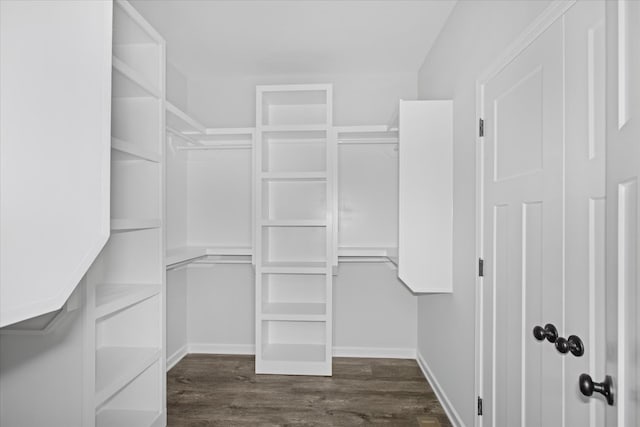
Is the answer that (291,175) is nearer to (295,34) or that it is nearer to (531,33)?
(295,34)

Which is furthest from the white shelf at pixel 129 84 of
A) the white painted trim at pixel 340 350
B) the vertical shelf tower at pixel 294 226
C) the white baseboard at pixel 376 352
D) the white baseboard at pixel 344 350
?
the white baseboard at pixel 376 352

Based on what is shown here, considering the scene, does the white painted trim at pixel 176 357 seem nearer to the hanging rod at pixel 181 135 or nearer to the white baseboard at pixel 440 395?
the hanging rod at pixel 181 135

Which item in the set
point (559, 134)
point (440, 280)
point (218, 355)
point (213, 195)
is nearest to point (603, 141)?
point (559, 134)

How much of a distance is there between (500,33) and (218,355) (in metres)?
3.37

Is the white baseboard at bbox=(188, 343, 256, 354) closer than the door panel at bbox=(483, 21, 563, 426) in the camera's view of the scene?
No

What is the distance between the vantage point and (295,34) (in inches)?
118

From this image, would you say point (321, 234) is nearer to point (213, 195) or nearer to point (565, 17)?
point (213, 195)

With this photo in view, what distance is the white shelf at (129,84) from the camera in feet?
6.27

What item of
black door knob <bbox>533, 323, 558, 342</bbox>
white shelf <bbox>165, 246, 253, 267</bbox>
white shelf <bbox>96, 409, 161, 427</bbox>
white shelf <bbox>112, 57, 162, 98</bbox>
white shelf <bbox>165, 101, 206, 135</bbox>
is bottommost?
white shelf <bbox>96, 409, 161, 427</bbox>

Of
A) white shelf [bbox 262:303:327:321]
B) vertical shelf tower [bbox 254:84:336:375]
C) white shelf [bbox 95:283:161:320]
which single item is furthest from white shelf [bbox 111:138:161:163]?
white shelf [bbox 262:303:327:321]

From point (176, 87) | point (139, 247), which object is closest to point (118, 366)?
point (139, 247)

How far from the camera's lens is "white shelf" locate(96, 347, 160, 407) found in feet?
6.23

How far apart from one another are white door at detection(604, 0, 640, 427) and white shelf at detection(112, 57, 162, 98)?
5.94 ft

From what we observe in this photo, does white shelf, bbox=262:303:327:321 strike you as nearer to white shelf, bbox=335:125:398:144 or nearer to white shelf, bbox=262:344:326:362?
white shelf, bbox=262:344:326:362
